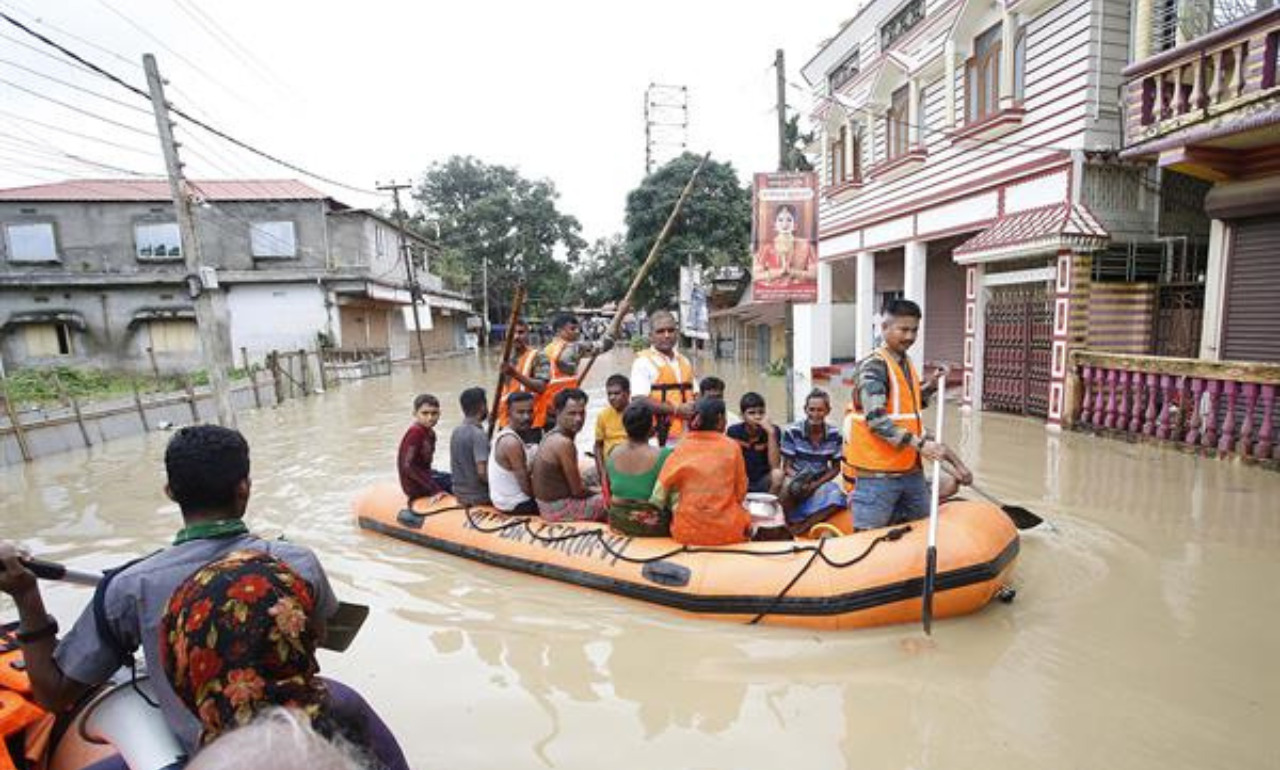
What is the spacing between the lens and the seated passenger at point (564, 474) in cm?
513

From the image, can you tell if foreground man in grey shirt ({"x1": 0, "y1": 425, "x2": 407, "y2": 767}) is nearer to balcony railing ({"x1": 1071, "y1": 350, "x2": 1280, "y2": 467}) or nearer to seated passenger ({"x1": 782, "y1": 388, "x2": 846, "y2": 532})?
seated passenger ({"x1": 782, "y1": 388, "x2": 846, "y2": 532})

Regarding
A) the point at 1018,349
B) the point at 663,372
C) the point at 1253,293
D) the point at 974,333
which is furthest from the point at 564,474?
the point at 974,333

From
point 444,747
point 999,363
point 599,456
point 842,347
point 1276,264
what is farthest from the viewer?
point 842,347

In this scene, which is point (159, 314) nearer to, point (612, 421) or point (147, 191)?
point (147, 191)

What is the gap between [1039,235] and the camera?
914 centimetres

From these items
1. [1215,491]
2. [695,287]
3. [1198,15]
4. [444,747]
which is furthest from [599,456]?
[695,287]

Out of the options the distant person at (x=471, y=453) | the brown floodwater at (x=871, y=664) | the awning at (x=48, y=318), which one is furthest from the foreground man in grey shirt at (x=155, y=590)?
the awning at (x=48, y=318)

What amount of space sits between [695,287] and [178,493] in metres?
28.3

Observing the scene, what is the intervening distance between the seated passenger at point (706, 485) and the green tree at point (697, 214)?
22.6m

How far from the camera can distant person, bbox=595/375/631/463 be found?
5.61 m

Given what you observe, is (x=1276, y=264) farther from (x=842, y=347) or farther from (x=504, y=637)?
(x=842, y=347)

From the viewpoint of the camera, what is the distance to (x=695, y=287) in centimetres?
2961

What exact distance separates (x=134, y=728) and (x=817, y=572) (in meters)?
3.25

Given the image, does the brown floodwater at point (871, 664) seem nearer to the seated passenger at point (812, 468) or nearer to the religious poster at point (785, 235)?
the seated passenger at point (812, 468)
